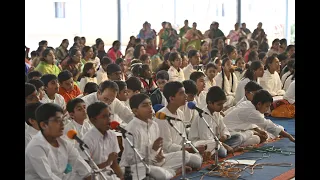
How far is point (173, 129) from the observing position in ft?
15.4

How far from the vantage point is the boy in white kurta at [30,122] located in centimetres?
398

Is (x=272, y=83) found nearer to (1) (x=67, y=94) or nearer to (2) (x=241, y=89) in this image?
(2) (x=241, y=89)

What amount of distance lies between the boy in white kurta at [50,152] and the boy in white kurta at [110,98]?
4.12 feet

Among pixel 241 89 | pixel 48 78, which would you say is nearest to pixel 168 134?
pixel 48 78

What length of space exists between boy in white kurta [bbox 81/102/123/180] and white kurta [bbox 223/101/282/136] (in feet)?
6.00

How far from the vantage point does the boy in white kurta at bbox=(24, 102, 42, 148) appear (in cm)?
398

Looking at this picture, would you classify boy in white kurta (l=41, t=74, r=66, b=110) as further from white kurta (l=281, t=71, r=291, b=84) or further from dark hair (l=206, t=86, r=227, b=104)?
white kurta (l=281, t=71, r=291, b=84)

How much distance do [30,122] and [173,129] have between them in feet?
3.81

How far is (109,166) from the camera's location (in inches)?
153

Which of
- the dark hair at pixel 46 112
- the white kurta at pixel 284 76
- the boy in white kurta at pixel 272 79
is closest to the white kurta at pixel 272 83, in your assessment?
the boy in white kurta at pixel 272 79

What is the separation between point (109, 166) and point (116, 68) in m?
2.37

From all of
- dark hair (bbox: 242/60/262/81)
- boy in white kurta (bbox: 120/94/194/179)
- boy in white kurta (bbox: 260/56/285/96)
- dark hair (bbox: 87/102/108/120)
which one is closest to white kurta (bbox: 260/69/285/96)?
boy in white kurta (bbox: 260/56/285/96)
